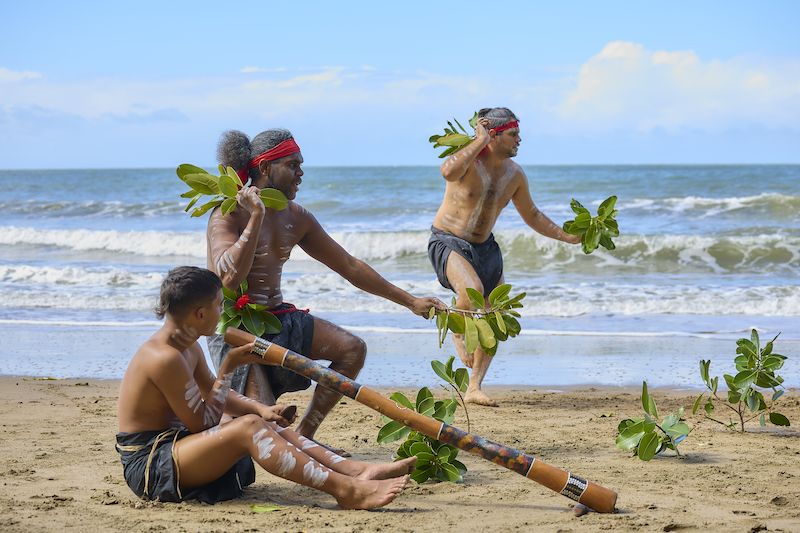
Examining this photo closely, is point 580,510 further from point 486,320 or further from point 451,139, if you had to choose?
point 451,139

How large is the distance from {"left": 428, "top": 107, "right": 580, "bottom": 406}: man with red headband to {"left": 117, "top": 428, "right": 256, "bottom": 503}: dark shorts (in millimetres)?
2693

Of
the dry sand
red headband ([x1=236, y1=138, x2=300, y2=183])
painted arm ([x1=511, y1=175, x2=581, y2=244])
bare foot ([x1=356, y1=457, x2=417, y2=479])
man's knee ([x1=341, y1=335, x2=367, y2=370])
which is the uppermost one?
red headband ([x1=236, y1=138, x2=300, y2=183])

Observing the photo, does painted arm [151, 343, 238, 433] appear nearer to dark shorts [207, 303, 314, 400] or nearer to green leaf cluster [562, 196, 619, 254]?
dark shorts [207, 303, 314, 400]

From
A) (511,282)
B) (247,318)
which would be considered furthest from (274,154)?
(511,282)

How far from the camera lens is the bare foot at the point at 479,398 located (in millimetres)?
6102

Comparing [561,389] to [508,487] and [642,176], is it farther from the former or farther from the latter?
[642,176]

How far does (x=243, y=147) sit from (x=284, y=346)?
0.90m

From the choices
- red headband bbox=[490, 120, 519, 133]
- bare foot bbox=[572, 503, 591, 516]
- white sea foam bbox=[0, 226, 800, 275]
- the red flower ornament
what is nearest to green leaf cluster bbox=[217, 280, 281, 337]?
the red flower ornament

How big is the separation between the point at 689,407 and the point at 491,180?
1.86 meters

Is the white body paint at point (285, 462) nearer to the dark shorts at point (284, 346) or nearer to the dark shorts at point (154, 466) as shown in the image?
the dark shorts at point (154, 466)

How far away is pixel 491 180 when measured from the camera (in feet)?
20.9

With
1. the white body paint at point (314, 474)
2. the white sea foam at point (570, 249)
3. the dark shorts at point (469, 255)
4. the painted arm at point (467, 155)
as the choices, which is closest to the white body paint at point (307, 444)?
the white body paint at point (314, 474)

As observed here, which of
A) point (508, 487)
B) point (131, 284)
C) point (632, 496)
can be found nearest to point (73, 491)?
point (508, 487)

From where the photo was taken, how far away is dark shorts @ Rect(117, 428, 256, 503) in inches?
146
